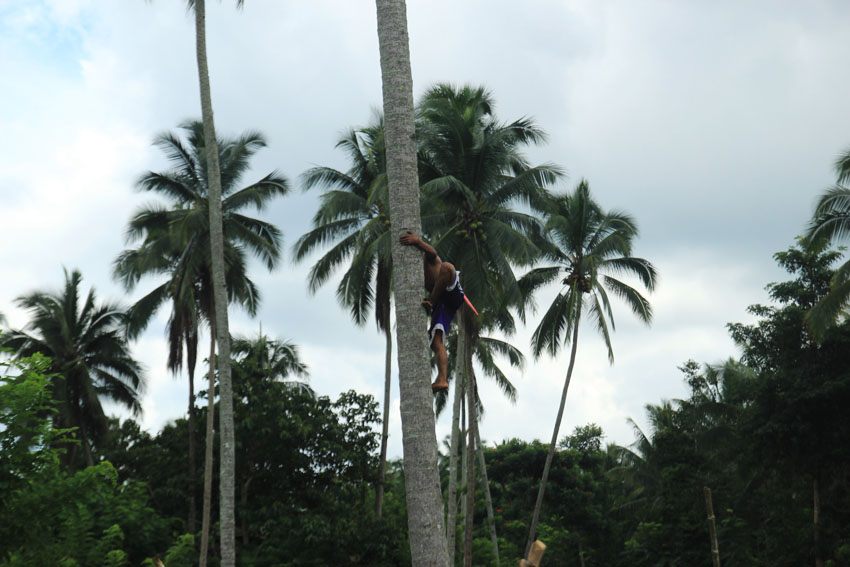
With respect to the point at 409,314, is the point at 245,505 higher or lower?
lower

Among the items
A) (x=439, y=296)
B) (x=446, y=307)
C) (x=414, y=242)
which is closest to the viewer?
(x=414, y=242)

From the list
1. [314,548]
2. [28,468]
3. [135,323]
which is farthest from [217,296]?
[135,323]

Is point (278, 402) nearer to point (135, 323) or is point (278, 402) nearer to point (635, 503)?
point (135, 323)

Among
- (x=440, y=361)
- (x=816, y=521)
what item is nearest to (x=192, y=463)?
(x=816, y=521)

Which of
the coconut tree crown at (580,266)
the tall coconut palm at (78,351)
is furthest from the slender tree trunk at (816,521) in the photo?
the tall coconut palm at (78,351)

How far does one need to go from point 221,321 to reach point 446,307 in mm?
11309

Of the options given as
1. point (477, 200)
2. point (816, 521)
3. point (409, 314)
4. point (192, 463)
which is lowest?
point (816, 521)

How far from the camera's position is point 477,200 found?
22000mm

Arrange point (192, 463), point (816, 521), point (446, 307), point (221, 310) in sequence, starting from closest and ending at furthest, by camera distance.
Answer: point (446, 307) → point (221, 310) → point (192, 463) → point (816, 521)

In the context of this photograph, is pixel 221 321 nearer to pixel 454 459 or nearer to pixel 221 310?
pixel 221 310

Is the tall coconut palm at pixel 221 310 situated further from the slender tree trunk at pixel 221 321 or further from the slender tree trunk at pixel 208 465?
the slender tree trunk at pixel 208 465

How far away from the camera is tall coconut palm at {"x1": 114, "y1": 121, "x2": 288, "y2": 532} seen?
930 inches

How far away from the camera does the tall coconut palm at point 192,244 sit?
77.5 ft

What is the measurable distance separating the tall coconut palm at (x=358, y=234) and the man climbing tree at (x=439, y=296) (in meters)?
16.2
